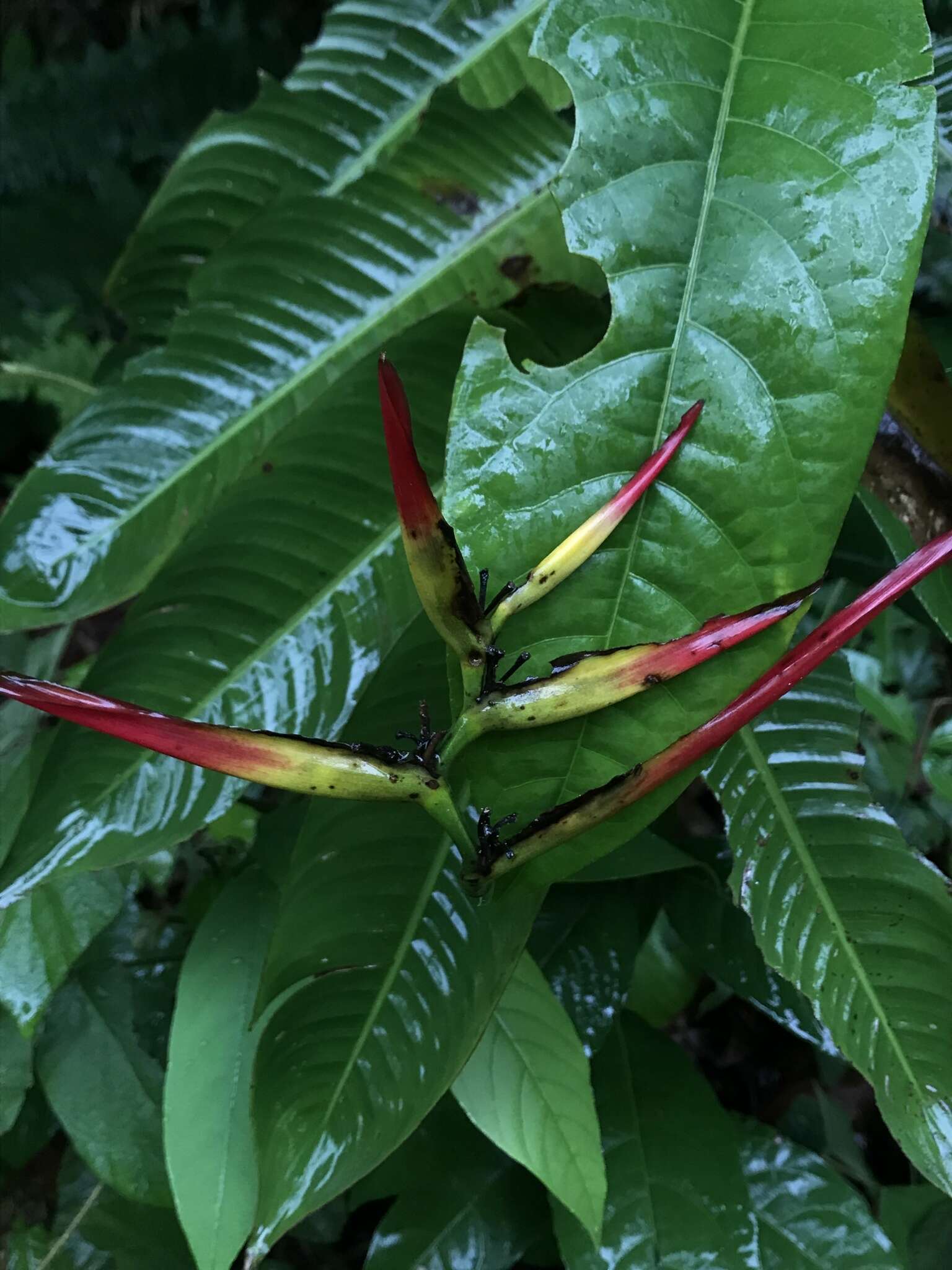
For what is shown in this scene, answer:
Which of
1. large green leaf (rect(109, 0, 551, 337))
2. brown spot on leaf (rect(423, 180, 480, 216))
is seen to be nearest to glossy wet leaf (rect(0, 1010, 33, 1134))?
large green leaf (rect(109, 0, 551, 337))

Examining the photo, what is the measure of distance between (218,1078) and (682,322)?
1.90ft

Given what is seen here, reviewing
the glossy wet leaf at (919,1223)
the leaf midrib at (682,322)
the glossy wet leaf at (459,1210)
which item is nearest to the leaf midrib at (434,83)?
the leaf midrib at (682,322)

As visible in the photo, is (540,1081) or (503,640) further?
(540,1081)

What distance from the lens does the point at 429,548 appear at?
332mm

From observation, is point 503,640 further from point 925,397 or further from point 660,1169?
point 660,1169

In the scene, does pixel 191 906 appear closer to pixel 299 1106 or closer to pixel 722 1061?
pixel 299 1106

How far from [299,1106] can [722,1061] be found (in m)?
0.88

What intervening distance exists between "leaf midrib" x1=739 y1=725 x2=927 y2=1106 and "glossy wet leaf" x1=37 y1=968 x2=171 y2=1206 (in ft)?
1.84

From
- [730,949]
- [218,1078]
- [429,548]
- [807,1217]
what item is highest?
[429,548]

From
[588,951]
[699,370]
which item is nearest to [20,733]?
[588,951]

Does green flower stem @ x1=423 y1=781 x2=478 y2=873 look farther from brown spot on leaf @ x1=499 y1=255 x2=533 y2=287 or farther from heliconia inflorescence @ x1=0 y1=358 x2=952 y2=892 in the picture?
brown spot on leaf @ x1=499 y1=255 x2=533 y2=287

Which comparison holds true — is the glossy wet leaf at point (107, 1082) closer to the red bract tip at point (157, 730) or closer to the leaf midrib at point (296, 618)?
the leaf midrib at point (296, 618)

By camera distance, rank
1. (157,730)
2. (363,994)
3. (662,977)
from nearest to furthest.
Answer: (157,730) → (363,994) → (662,977)

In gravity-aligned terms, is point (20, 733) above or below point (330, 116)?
below
